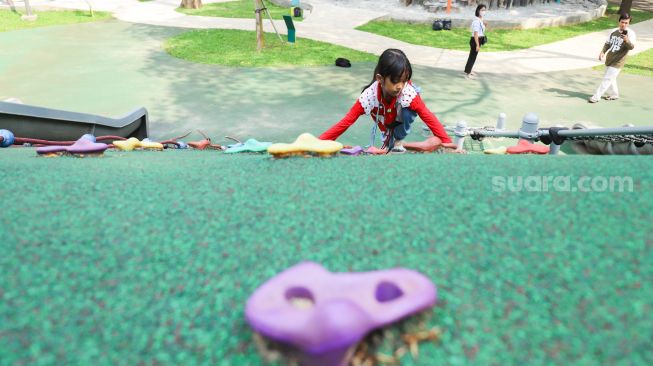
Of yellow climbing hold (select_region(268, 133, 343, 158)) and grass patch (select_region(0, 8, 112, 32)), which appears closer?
yellow climbing hold (select_region(268, 133, 343, 158))

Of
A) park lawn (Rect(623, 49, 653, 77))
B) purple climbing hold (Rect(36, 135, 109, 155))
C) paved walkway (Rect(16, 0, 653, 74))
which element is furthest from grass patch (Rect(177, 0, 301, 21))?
purple climbing hold (Rect(36, 135, 109, 155))

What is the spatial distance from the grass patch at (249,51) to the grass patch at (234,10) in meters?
3.35

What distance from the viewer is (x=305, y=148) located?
180cm

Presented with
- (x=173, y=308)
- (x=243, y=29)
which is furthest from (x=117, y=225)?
(x=243, y=29)

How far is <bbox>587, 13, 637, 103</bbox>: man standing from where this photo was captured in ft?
22.0

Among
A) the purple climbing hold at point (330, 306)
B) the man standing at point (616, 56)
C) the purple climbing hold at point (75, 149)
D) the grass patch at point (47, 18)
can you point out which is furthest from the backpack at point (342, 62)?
the grass patch at point (47, 18)

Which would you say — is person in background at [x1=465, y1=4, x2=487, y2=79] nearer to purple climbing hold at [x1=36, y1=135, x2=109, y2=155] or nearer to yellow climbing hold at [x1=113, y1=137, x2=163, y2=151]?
yellow climbing hold at [x1=113, y1=137, x2=163, y2=151]

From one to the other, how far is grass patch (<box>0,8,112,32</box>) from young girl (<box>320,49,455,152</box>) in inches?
446

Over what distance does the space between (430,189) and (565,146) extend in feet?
9.08

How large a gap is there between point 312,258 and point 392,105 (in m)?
2.55

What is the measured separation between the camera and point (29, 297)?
792 mm

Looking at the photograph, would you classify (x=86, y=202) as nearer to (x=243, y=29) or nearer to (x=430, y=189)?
(x=430, y=189)

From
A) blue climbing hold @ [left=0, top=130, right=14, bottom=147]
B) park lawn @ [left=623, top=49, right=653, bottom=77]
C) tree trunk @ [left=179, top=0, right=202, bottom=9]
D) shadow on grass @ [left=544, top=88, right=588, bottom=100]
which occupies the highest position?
tree trunk @ [left=179, top=0, right=202, bottom=9]

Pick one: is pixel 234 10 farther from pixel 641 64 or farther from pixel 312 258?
pixel 312 258
